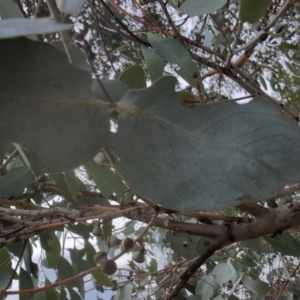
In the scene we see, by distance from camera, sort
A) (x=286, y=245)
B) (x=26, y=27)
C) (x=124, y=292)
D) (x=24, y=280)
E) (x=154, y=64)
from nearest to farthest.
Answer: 1. (x=26, y=27)
2. (x=154, y=64)
3. (x=286, y=245)
4. (x=24, y=280)
5. (x=124, y=292)

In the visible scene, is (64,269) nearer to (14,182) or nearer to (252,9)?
(14,182)

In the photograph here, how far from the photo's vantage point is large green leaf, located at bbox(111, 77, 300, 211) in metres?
0.27

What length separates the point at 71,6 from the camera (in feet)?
0.89

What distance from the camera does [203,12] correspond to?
1.73 ft

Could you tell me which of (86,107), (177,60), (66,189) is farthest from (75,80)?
(66,189)

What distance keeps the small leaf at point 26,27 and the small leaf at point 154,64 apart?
0.25 meters

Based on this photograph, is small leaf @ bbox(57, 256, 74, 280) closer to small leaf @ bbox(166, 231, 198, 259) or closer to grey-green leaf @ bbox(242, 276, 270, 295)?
small leaf @ bbox(166, 231, 198, 259)

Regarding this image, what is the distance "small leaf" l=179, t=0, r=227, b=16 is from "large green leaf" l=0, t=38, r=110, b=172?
0.28 m

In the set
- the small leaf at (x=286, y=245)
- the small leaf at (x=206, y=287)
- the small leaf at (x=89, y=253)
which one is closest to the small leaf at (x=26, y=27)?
the small leaf at (x=286, y=245)

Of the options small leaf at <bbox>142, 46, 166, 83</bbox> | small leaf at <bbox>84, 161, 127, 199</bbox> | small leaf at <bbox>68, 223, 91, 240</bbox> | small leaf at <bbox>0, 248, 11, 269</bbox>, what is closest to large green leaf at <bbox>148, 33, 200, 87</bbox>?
small leaf at <bbox>142, 46, 166, 83</bbox>

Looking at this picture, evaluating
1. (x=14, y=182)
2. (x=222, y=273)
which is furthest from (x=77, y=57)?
(x=222, y=273)

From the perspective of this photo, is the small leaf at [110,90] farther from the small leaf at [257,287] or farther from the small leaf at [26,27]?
the small leaf at [257,287]

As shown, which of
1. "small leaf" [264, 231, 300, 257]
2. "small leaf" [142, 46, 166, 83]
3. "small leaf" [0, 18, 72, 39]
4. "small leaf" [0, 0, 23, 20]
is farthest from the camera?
"small leaf" [264, 231, 300, 257]

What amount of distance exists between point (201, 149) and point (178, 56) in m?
0.25
